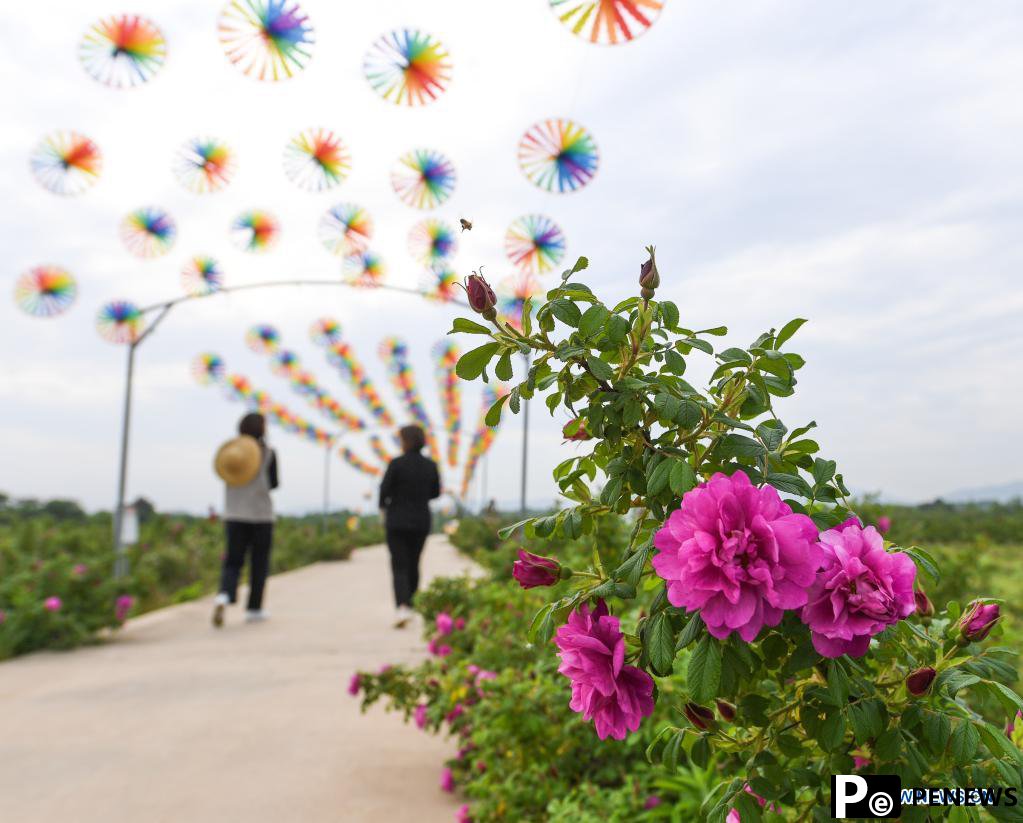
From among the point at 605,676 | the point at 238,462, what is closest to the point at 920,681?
the point at 605,676

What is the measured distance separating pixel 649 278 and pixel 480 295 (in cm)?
25

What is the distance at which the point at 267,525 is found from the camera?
7.04m

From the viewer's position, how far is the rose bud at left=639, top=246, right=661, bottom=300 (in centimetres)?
111

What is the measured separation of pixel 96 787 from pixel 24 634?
10.00ft

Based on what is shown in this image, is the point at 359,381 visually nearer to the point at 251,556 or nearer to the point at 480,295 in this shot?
the point at 251,556

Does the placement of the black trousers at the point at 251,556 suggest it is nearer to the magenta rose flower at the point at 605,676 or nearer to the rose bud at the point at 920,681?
the magenta rose flower at the point at 605,676

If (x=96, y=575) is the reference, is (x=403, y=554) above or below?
above

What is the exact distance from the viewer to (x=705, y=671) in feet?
3.01

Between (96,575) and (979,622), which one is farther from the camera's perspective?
(96,575)

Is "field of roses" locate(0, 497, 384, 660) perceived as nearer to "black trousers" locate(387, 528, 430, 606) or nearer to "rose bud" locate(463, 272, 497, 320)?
"black trousers" locate(387, 528, 430, 606)

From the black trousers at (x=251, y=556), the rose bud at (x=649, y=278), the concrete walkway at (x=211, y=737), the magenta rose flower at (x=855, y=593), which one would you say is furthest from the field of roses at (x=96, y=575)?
the magenta rose flower at (x=855, y=593)

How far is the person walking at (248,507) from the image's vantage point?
6.71 m

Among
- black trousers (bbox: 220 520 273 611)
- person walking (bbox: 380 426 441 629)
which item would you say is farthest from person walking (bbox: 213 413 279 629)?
person walking (bbox: 380 426 441 629)

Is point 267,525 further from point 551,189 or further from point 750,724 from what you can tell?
point 750,724
